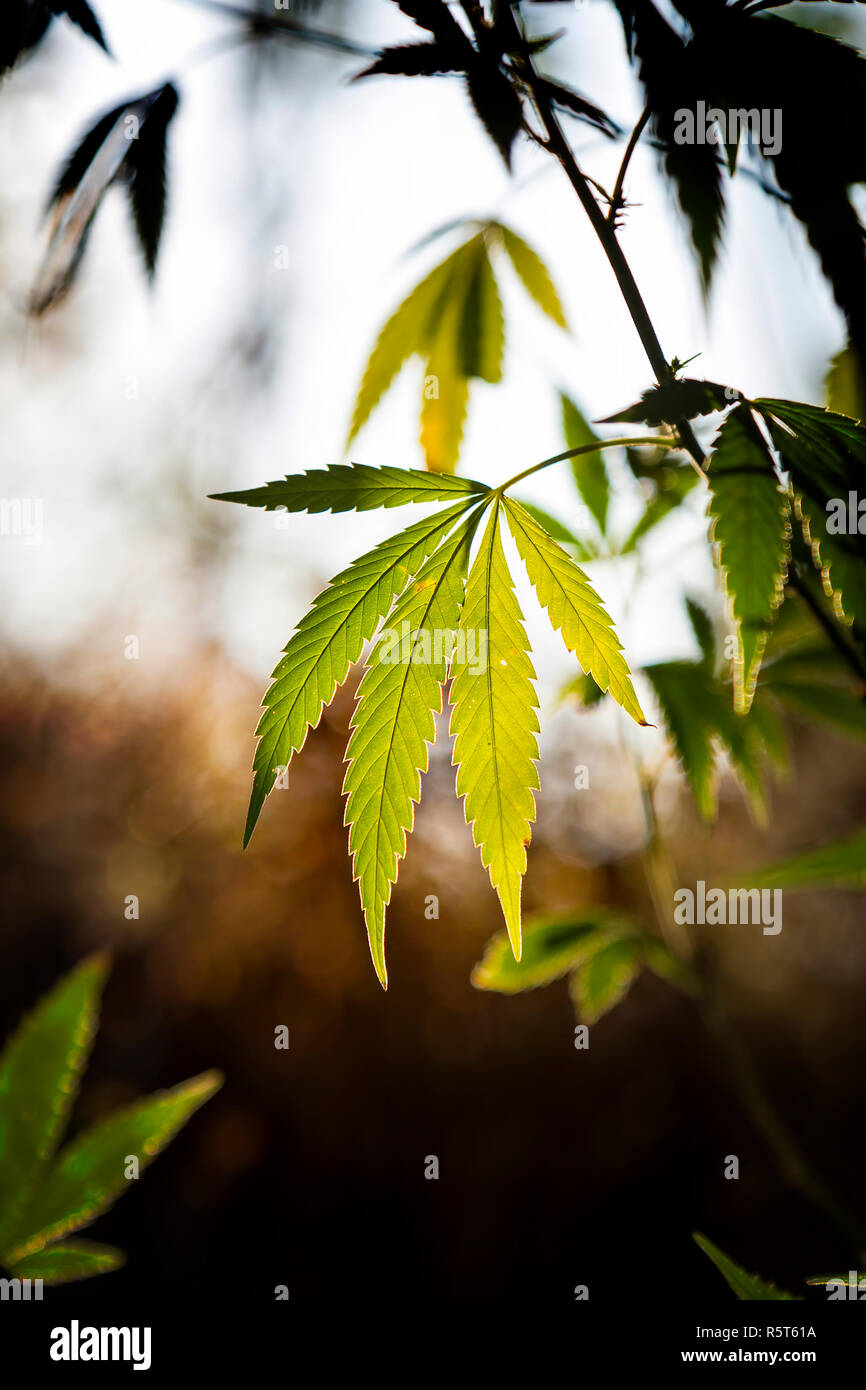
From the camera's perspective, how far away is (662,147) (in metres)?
0.52

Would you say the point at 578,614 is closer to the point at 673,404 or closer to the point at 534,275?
the point at 673,404

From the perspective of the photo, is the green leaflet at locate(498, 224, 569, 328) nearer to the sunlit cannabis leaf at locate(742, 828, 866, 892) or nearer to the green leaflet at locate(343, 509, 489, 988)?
the green leaflet at locate(343, 509, 489, 988)

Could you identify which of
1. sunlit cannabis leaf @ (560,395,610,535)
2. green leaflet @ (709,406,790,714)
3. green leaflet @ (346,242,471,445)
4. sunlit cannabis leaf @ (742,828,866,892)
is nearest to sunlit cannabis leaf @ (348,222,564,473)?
green leaflet @ (346,242,471,445)

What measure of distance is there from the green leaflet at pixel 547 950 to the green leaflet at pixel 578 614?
0.59 metres

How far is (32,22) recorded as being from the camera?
536mm

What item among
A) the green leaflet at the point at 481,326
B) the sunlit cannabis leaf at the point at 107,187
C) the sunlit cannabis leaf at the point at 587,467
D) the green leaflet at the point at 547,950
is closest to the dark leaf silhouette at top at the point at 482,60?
the sunlit cannabis leaf at the point at 107,187

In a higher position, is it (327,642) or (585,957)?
(327,642)

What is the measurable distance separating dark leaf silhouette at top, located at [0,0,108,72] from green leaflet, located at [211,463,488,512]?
320mm

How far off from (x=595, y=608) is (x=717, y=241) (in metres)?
0.29

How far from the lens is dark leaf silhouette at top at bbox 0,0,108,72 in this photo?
1.71 ft

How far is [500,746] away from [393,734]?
0.07 m

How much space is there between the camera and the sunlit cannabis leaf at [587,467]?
3.34 ft

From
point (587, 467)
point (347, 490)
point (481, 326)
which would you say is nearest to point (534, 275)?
point (481, 326)
